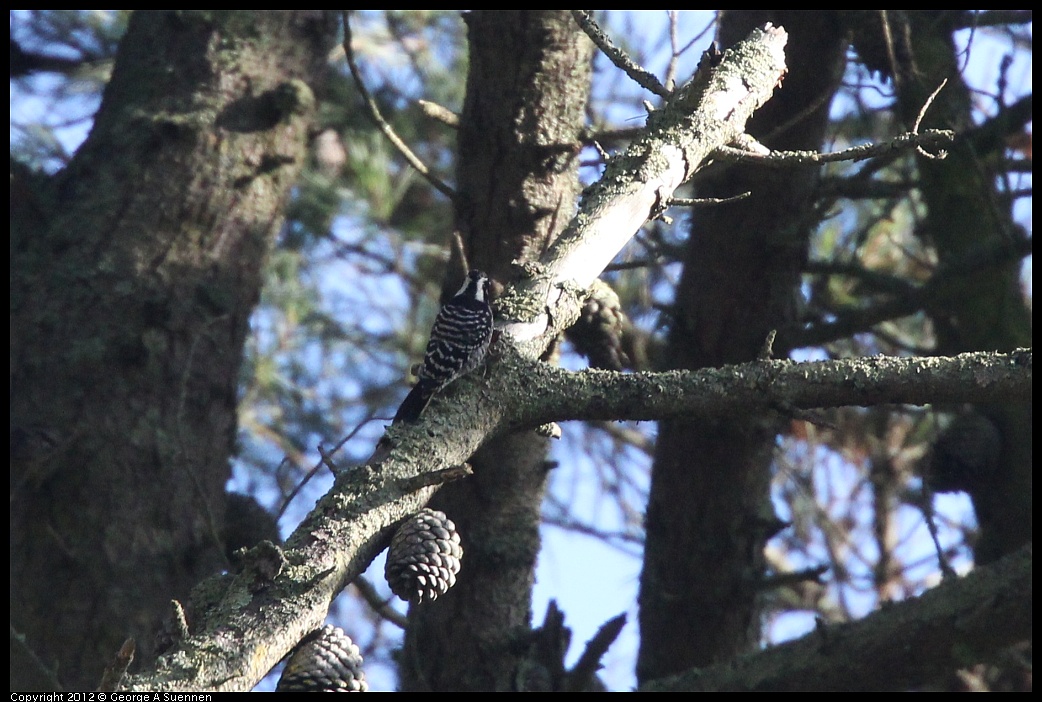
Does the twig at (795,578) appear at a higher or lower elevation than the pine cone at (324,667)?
higher

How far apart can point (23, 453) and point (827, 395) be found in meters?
2.30

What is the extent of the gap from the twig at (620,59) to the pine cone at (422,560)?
3.74ft

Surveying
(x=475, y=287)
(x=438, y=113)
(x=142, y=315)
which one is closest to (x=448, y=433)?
(x=475, y=287)

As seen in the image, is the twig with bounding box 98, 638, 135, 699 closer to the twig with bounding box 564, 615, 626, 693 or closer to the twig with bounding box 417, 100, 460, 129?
the twig with bounding box 564, 615, 626, 693

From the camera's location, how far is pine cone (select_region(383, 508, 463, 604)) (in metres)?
1.75

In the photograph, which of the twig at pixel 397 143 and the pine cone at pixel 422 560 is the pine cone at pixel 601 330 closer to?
the twig at pixel 397 143

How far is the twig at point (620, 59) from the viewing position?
2.38 metres

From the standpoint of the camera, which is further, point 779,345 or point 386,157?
point 386,157

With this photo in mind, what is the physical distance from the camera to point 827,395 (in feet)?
6.27

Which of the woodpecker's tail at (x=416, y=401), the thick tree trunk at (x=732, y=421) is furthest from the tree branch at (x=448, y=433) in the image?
the thick tree trunk at (x=732, y=421)

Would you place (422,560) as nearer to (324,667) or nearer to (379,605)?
(324,667)

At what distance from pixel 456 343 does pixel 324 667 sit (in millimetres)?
1094

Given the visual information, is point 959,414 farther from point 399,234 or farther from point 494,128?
point 399,234
